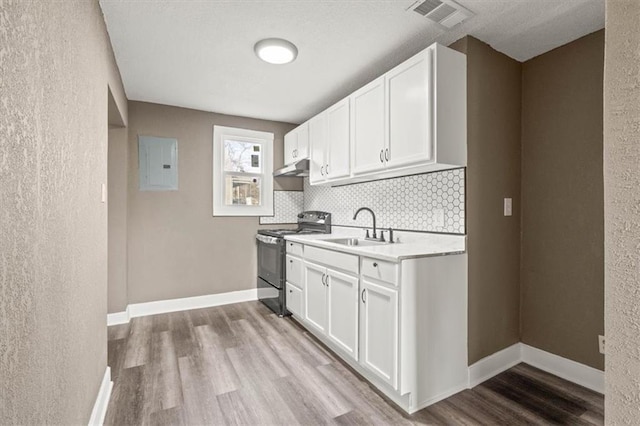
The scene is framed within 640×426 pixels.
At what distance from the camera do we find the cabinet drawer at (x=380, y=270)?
1.88m

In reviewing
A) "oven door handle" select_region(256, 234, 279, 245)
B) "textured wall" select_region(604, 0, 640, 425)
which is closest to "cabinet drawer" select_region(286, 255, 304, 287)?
"oven door handle" select_region(256, 234, 279, 245)

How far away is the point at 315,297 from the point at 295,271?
19.0 inches

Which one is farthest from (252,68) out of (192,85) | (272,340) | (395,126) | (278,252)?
(272,340)

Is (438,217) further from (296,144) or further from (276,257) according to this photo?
(296,144)

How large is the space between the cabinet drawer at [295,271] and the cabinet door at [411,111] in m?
1.33

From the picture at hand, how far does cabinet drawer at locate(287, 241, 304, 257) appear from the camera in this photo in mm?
3058

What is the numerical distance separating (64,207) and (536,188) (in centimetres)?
289

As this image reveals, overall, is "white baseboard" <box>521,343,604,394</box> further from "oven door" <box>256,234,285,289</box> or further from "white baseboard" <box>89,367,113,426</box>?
"white baseboard" <box>89,367,113,426</box>

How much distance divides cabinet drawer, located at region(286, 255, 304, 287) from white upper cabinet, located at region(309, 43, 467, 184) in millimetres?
1006

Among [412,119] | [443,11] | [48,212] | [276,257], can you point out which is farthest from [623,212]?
[276,257]

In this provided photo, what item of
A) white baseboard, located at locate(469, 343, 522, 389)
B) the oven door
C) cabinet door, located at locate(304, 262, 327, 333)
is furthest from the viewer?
the oven door

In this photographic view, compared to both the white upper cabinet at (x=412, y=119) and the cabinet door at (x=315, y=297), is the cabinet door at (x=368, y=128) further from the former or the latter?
the cabinet door at (x=315, y=297)

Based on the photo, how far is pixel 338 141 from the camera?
9.84 ft

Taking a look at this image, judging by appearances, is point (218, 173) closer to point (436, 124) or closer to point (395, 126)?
point (395, 126)
